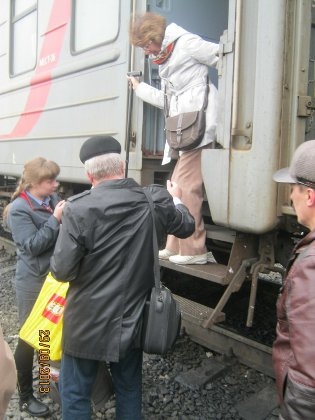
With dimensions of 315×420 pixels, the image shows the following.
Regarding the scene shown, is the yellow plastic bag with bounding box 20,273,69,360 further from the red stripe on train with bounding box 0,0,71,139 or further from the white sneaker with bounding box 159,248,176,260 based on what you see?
the red stripe on train with bounding box 0,0,71,139

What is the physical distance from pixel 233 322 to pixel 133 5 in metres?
2.60

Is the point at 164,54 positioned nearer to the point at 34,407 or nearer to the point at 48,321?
the point at 48,321

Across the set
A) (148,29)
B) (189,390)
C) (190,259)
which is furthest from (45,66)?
(189,390)

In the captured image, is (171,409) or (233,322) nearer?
(171,409)

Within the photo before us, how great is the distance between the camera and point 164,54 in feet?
10.6

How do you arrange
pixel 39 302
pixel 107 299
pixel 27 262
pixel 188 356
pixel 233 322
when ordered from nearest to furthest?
1. pixel 107 299
2. pixel 39 302
3. pixel 27 262
4. pixel 188 356
5. pixel 233 322

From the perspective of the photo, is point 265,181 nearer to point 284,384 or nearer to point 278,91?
point 278,91

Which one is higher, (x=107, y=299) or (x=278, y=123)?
(x=278, y=123)

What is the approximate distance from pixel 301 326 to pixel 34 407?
6.58ft

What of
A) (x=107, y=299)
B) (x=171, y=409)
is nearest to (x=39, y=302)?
(x=107, y=299)

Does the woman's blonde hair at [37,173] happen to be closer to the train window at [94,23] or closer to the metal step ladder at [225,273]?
the metal step ladder at [225,273]

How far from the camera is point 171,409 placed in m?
2.83

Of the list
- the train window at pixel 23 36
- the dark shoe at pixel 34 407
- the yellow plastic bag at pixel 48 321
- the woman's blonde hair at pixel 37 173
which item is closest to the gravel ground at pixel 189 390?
the dark shoe at pixel 34 407

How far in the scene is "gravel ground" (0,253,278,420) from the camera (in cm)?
279
